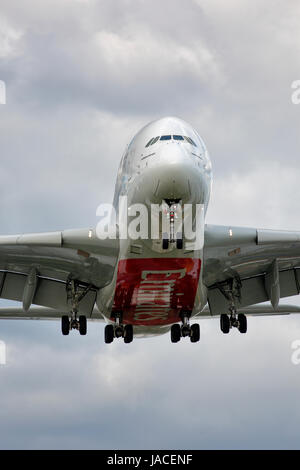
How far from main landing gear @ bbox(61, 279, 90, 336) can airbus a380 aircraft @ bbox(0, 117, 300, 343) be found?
0.06 meters

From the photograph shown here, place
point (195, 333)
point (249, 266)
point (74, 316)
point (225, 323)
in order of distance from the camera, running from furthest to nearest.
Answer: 1. point (225, 323)
2. point (195, 333)
3. point (74, 316)
4. point (249, 266)

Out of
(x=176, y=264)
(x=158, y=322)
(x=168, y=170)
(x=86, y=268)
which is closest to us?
(x=168, y=170)

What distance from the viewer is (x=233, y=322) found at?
46.3 m

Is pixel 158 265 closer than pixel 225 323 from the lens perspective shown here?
Yes

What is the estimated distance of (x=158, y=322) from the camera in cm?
4650

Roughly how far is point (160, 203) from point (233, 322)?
1192 cm

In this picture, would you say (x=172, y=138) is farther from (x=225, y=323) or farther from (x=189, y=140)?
(x=225, y=323)

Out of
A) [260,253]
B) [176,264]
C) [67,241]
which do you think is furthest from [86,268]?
[260,253]

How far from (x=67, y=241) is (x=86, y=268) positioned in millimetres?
2606

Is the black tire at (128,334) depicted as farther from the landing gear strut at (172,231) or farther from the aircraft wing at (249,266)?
the landing gear strut at (172,231)

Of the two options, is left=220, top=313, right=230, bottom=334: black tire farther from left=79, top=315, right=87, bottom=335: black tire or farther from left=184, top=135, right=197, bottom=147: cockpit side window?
left=184, top=135, right=197, bottom=147: cockpit side window

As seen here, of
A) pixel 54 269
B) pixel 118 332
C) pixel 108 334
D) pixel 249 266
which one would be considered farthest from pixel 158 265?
pixel 108 334

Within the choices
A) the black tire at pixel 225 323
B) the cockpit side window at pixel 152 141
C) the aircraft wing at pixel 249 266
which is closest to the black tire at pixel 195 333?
the black tire at pixel 225 323

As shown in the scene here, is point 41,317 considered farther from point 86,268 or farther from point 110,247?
point 110,247
